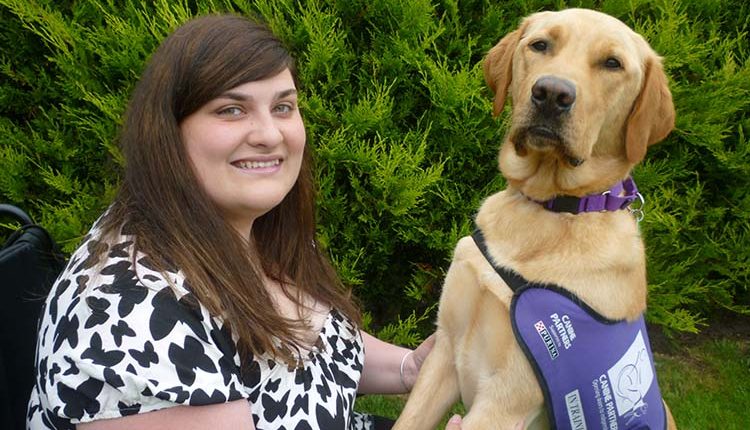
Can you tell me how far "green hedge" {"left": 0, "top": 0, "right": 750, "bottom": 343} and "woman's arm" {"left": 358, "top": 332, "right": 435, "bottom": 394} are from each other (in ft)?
2.65

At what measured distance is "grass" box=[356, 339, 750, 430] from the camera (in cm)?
346

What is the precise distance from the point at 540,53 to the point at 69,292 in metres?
1.52

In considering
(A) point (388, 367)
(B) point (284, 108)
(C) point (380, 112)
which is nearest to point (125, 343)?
(B) point (284, 108)

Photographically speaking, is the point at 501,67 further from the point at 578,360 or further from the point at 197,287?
the point at 197,287

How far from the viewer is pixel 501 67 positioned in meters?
2.17

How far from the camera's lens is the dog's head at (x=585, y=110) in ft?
6.07

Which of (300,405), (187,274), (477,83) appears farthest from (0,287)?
(477,83)

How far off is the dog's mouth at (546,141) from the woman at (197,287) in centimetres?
67

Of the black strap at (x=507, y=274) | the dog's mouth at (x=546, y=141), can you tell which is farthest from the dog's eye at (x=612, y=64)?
the black strap at (x=507, y=274)

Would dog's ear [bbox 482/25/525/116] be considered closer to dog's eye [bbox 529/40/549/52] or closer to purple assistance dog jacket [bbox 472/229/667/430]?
dog's eye [bbox 529/40/549/52]

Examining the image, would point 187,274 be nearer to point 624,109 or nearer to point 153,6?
point 624,109

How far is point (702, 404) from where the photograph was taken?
358 cm

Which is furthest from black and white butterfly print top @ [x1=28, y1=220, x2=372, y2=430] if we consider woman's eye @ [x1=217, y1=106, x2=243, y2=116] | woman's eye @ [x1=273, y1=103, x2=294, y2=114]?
woman's eye @ [x1=273, y1=103, x2=294, y2=114]

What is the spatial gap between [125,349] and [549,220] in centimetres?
125
